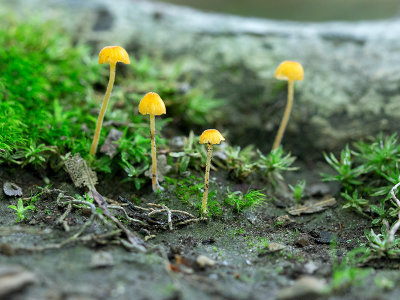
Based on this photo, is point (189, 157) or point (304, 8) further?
point (304, 8)

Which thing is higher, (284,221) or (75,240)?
(75,240)

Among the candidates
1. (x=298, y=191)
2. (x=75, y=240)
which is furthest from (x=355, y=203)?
(x=75, y=240)

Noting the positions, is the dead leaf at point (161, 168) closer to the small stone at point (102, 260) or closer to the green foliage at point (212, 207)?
the green foliage at point (212, 207)

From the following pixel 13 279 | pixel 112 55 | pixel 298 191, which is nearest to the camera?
pixel 13 279

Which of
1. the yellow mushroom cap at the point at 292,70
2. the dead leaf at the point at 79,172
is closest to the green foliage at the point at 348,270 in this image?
the yellow mushroom cap at the point at 292,70

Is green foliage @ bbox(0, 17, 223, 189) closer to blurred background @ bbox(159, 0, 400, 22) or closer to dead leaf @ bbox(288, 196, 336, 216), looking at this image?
dead leaf @ bbox(288, 196, 336, 216)

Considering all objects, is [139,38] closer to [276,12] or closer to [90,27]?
[90,27]

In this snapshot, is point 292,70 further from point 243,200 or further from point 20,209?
point 20,209
